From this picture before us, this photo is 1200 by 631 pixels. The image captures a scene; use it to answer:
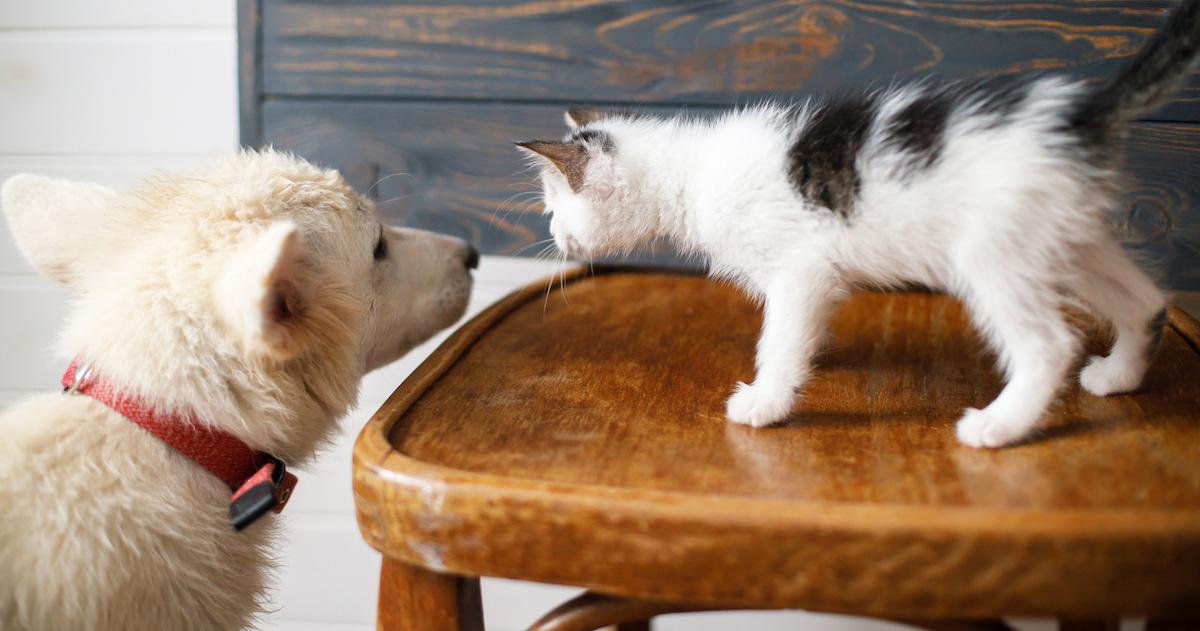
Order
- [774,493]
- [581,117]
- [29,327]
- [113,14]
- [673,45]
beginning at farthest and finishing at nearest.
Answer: [29,327]
[113,14]
[673,45]
[581,117]
[774,493]

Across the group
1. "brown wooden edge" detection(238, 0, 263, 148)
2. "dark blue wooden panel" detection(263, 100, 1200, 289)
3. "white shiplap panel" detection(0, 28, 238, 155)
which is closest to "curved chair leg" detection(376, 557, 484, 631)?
"dark blue wooden panel" detection(263, 100, 1200, 289)

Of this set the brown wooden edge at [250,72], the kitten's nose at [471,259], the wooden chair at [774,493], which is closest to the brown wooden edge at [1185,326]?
the wooden chair at [774,493]

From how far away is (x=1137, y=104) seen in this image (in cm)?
58

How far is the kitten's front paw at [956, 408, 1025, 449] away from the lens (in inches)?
22.6

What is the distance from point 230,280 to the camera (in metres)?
0.56

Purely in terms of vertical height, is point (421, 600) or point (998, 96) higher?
point (998, 96)

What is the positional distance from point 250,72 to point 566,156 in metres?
0.61

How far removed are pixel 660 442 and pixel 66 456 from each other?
1.38 feet

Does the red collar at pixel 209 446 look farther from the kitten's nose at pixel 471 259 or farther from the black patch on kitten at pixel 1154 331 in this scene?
the black patch on kitten at pixel 1154 331

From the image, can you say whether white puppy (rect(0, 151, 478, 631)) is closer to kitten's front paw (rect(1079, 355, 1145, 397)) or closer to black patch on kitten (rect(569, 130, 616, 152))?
black patch on kitten (rect(569, 130, 616, 152))

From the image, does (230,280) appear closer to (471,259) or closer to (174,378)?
(174,378)

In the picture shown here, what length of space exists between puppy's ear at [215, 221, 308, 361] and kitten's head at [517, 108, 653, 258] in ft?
0.74

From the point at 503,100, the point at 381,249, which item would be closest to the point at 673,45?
the point at 503,100

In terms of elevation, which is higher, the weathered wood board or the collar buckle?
the weathered wood board
